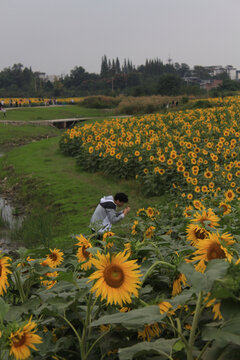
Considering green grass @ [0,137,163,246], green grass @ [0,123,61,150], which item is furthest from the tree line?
green grass @ [0,137,163,246]

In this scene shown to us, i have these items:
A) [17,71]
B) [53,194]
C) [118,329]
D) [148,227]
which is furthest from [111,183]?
[17,71]

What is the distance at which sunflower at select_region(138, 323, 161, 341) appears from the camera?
110cm

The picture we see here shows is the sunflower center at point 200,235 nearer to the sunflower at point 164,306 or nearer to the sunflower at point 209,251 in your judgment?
the sunflower at point 209,251

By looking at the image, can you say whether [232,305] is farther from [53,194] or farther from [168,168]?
[53,194]

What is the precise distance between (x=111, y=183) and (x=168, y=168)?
1.96 meters

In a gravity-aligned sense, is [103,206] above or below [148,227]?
below

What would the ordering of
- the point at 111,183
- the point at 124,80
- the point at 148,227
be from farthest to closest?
the point at 124,80 → the point at 111,183 → the point at 148,227

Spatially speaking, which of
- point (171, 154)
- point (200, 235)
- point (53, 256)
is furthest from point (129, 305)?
point (171, 154)

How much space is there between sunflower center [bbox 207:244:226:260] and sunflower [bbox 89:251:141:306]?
0.22m

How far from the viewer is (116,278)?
1074mm

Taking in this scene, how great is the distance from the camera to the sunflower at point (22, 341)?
0.96 metres

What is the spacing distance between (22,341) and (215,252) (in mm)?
555

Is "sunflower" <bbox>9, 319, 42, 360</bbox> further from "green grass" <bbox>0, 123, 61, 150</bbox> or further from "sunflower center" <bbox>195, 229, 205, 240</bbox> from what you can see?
"green grass" <bbox>0, 123, 61, 150</bbox>

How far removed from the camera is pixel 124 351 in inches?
35.4
